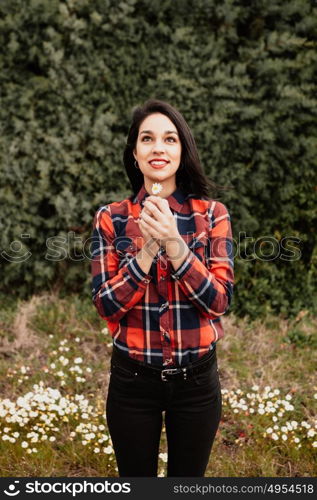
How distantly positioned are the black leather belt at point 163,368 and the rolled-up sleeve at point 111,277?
19cm

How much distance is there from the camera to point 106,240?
2.03 meters

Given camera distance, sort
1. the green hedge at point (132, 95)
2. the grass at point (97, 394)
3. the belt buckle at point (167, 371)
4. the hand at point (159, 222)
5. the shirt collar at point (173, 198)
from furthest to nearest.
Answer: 1. the green hedge at point (132, 95)
2. the grass at point (97, 394)
3. the shirt collar at point (173, 198)
4. the belt buckle at point (167, 371)
5. the hand at point (159, 222)

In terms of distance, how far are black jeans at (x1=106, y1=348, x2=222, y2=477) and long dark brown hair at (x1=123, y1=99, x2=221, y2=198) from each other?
707mm

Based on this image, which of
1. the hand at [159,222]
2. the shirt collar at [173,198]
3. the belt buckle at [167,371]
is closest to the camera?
the hand at [159,222]

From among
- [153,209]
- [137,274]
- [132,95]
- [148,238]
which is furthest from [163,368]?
[132,95]

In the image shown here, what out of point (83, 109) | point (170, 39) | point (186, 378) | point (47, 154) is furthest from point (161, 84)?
point (186, 378)

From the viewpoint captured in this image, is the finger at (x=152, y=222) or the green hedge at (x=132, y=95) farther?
the green hedge at (x=132, y=95)

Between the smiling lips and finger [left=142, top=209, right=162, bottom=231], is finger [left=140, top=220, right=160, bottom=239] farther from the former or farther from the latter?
the smiling lips

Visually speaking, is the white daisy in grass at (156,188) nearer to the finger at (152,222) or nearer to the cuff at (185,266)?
the finger at (152,222)

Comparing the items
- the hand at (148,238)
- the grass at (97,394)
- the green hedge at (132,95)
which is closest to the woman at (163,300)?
the hand at (148,238)

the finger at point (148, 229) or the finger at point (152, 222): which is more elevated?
the finger at point (152, 222)

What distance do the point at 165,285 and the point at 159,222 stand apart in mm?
285

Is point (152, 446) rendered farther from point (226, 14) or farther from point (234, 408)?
point (226, 14)

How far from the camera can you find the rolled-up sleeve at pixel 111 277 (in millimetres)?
1868
